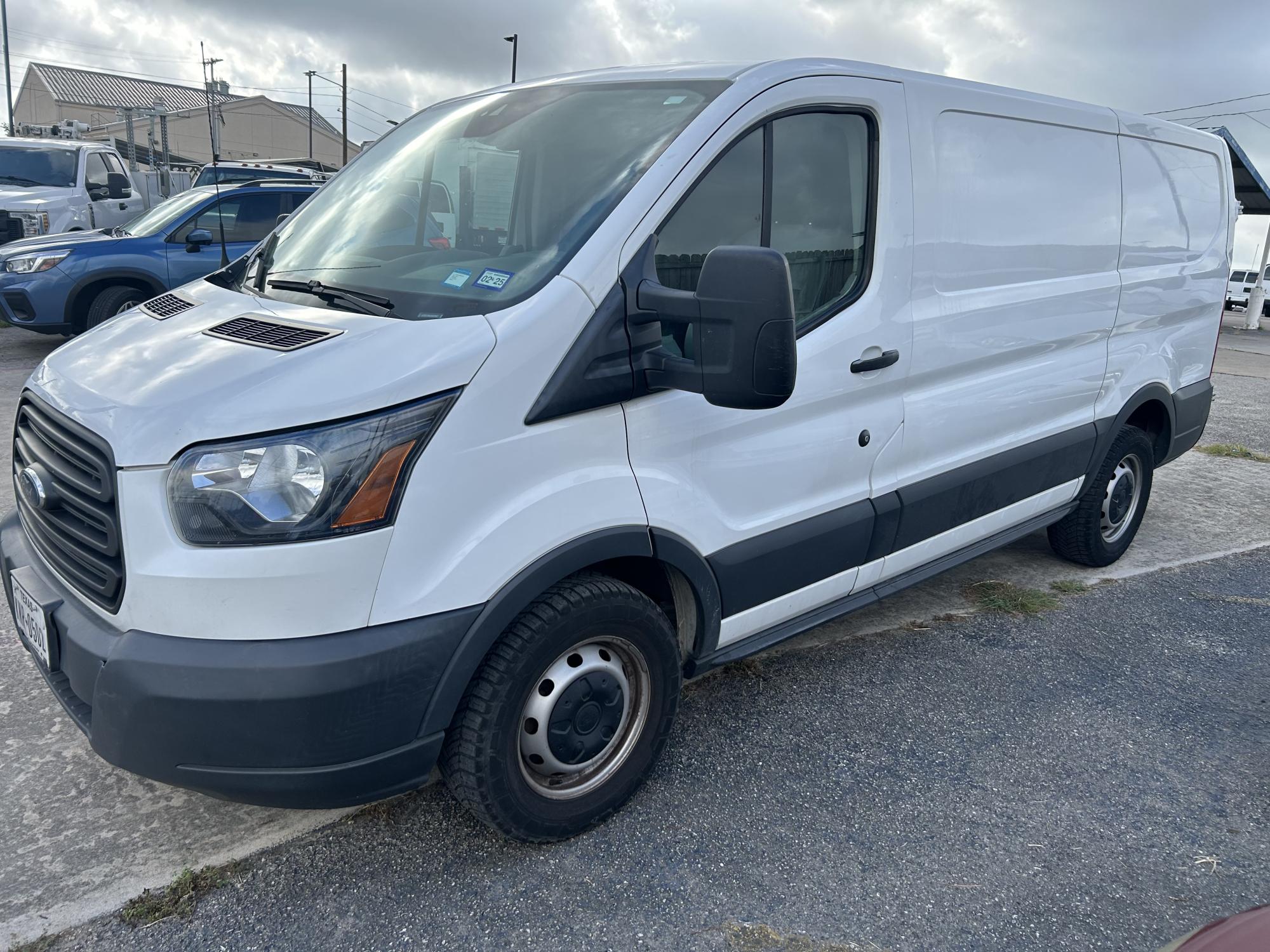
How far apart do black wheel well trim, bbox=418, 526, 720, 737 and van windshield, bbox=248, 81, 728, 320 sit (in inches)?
24.8

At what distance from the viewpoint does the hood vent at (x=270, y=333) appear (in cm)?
230

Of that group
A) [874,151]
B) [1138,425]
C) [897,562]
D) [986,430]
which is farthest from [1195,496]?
[874,151]

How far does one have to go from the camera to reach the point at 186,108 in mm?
54781

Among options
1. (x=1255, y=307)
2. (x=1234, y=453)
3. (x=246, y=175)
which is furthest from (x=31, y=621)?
(x=1255, y=307)

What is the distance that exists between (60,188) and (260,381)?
38.6ft

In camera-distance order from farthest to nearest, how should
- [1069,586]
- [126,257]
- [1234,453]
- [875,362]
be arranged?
[126,257]
[1234,453]
[1069,586]
[875,362]

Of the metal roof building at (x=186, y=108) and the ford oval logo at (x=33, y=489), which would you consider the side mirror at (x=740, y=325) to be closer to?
the ford oval logo at (x=33, y=489)

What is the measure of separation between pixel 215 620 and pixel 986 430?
2.78 metres

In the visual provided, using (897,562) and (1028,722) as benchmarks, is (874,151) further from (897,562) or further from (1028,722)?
(1028,722)

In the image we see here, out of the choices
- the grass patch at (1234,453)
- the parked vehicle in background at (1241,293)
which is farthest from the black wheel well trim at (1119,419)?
the parked vehicle in background at (1241,293)

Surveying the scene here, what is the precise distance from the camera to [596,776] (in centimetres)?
269

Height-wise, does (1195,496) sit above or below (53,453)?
below

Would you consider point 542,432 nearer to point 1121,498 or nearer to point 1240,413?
point 1121,498

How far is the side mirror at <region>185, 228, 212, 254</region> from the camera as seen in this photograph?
28.0 ft
